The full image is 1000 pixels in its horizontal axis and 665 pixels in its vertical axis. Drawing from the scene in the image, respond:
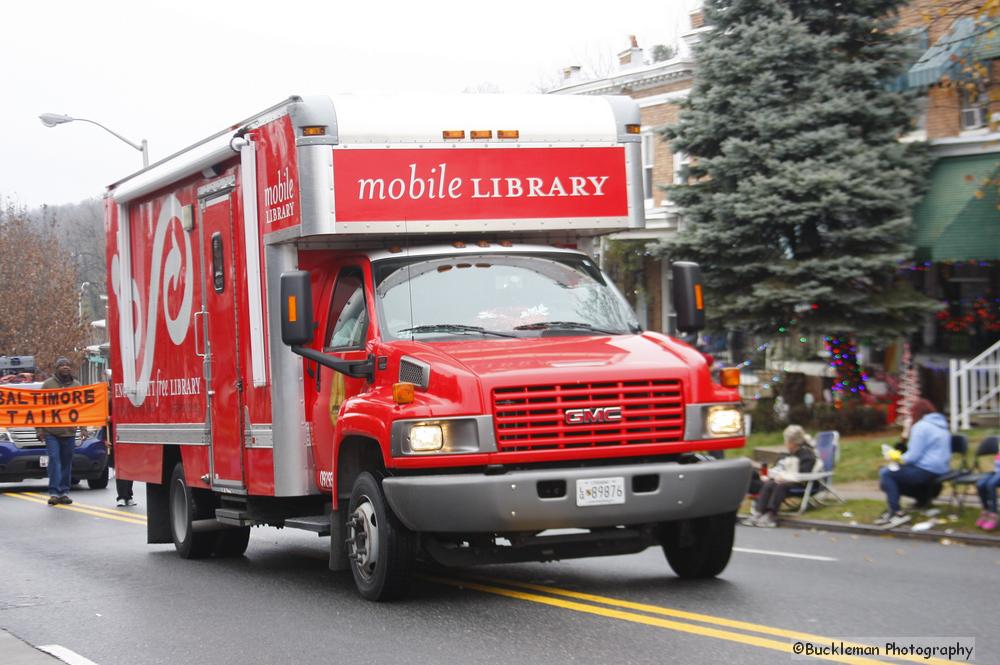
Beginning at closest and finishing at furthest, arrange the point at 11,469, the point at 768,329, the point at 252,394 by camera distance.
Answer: the point at 252,394 < the point at 11,469 < the point at 768,329

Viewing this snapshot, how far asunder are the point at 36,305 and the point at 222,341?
5420cm

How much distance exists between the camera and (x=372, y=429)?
29.1 feet

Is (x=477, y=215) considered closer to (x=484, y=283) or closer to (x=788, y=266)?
(x=484, y=283)

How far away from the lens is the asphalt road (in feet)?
25.3

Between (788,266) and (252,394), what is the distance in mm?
15563

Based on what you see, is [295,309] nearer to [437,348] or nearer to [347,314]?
[347,314]

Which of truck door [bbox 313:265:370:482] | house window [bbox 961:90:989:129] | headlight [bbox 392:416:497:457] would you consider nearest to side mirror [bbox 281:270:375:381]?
truck door [bbox 313:265:370:482]

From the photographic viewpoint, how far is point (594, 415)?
8625 mm

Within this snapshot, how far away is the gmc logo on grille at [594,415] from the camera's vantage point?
8.59 m

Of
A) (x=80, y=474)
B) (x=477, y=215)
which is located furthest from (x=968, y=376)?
(x=477, y=215)

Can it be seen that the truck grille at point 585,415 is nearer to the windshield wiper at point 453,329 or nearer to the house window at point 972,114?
the windshield wiper at point 453,329

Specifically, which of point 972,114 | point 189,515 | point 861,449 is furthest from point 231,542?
point 972,114

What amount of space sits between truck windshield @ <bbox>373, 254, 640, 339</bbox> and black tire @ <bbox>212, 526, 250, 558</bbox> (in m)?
4.09

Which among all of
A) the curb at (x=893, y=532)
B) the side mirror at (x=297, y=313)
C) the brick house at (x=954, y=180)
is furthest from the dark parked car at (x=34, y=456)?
the side mirror at (x=297, y=313)
